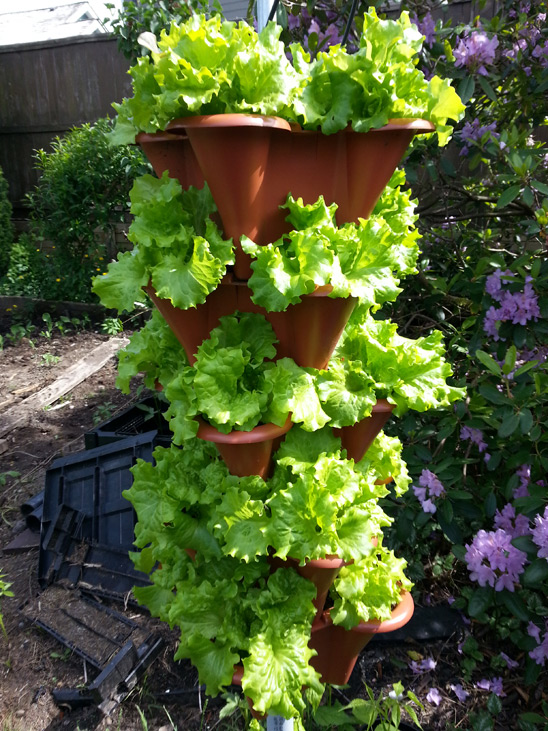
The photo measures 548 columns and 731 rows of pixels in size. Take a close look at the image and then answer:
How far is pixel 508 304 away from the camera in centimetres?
170

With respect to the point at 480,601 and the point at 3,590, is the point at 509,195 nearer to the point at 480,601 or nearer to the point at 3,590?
the point at 480,601

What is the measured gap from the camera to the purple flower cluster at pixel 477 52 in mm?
1818

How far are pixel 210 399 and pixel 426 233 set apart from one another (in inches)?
65.6

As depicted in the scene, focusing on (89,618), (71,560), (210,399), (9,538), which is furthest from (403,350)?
(9,538)

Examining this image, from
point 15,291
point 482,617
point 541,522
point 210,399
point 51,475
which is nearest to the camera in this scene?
point 210,399

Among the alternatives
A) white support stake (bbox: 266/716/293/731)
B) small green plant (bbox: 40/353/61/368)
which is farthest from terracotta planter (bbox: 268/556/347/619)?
small green plant (bbox: 40/353/61/368)

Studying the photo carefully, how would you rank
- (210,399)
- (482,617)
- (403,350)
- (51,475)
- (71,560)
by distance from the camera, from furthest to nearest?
(51,475)
(71,560)
(482,617)
(403,350)
(210,399)

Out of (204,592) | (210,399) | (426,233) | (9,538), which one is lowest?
(9,538)

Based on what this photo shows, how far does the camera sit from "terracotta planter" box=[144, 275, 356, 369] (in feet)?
3.16

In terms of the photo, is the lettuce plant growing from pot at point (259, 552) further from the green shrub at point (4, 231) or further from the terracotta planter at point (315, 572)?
the green shrub at point (4, 231)

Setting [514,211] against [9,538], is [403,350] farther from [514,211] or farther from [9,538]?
→ [9,538]

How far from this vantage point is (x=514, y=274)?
1.72m

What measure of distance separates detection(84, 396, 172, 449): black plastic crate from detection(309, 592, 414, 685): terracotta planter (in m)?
1.60

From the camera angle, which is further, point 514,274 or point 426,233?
point 426,233
